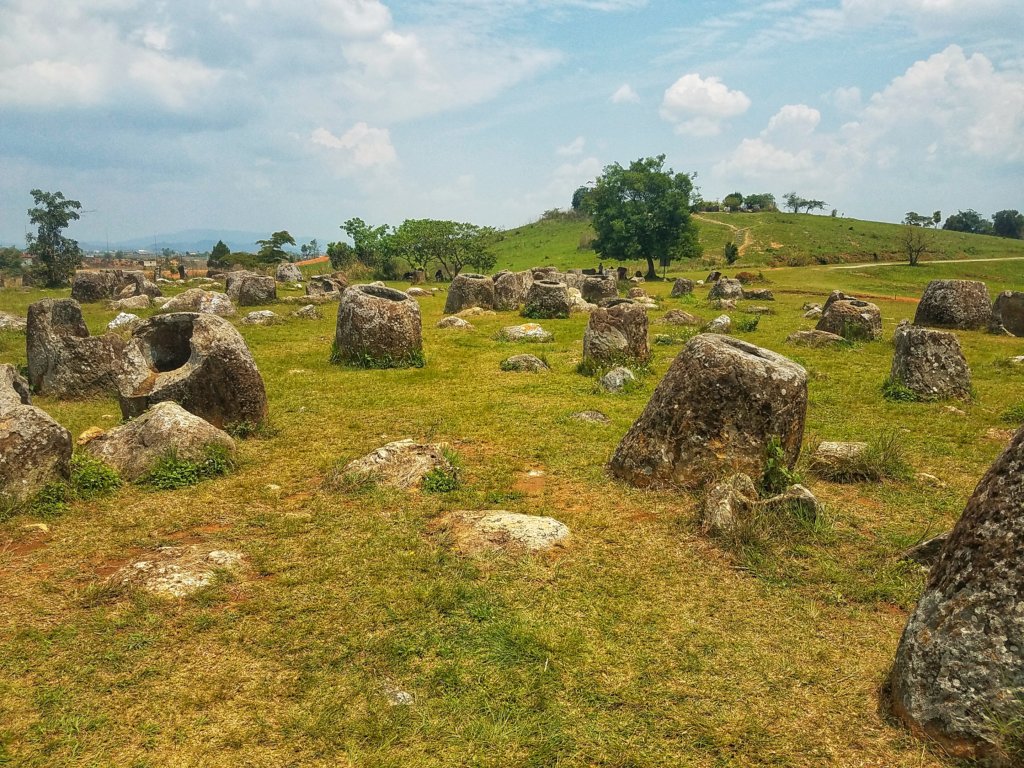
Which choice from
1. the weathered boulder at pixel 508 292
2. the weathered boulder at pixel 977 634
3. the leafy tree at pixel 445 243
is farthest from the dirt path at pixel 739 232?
the weathered boulder at pixel 977 634

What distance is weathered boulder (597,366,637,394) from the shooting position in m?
12.8

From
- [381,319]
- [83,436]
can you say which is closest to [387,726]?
[83,436]

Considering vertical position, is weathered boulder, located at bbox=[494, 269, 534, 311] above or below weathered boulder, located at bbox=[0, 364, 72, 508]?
above

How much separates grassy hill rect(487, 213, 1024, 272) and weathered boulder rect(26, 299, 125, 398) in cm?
4960

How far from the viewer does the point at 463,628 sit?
4926mm

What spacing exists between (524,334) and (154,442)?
12.5 meters

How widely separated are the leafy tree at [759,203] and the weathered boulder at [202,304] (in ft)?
315

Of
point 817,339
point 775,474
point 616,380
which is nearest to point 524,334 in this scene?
point 616,380

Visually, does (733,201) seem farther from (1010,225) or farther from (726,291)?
(726,291)

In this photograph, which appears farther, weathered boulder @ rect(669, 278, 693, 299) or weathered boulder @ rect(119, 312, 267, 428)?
weathered boulder @ rect(669, 278, 693, 299)

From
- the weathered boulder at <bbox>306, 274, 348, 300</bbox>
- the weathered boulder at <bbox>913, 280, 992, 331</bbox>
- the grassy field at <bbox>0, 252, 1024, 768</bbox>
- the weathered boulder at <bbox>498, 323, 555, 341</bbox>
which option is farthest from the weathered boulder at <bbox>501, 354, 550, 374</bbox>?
the weathered boulder at <bbox>306, 274, 348, 300</bbox>

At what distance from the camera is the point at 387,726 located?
157 inches

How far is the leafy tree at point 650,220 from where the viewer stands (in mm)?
50969

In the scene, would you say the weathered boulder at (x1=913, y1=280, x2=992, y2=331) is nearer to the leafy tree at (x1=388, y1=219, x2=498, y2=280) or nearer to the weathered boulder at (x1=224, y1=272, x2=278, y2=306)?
the weathered boulder at (x1=224, y1=272, x2=278, y2=306)
